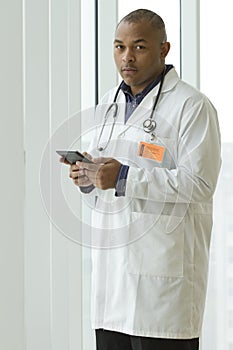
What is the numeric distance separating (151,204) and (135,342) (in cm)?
37

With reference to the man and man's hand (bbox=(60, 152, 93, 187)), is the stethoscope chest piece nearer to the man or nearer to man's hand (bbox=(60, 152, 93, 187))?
the man

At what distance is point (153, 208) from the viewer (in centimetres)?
208

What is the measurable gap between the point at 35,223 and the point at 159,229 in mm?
475

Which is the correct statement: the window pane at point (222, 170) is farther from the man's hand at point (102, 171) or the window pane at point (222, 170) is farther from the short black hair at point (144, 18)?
the man's hand at point (102, 171)

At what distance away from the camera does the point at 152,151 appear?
6.83ft

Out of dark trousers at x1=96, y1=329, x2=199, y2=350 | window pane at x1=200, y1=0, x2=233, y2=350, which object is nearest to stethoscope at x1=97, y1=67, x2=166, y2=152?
dark trousers at x1=96, y1=329, x2=199, y2=350

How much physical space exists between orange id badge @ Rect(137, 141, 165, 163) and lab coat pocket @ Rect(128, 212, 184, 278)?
151 mm

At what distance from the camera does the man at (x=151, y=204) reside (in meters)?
2.06

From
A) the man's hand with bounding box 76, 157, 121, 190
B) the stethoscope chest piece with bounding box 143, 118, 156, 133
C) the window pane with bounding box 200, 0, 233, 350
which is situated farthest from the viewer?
the window pane with bounding box 200, 0, 233, 350

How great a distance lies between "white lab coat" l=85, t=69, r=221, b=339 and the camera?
81.4 inches

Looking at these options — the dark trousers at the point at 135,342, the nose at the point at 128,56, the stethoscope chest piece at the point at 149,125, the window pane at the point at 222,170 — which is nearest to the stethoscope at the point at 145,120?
the stethoscope chest piece at the point at 149,125

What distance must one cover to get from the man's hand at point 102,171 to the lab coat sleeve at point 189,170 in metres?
0.04

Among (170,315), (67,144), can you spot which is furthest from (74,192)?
(170,315)

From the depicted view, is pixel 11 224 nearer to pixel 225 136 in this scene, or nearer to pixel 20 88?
pixel 20 88
